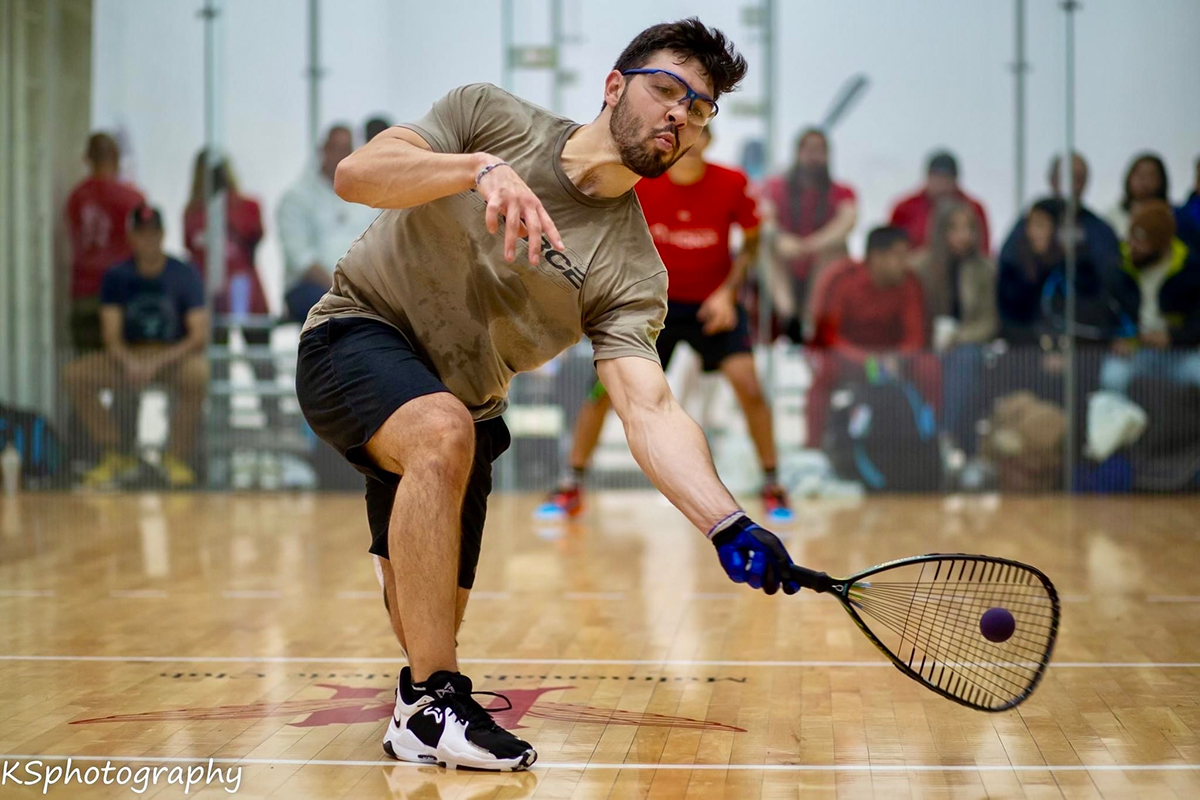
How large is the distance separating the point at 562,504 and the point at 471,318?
11.2ft

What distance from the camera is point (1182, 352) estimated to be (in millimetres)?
6770

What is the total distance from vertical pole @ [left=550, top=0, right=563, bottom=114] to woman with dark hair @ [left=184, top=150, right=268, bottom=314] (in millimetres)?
1577

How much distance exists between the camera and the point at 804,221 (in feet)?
22.7

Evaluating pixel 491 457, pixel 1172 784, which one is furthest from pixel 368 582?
pixel 1172 784

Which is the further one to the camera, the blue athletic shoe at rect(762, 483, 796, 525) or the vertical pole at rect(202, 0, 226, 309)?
the vertical pole at rect(202, 0, 226, 309)

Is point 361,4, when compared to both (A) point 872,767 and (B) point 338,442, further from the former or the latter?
(A) point 872,767

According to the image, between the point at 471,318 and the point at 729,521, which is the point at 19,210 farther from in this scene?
the point at 729,521

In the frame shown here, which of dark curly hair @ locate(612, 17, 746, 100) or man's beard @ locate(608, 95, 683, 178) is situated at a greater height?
dark curly hair @ locate(612, 17, 746, 100)

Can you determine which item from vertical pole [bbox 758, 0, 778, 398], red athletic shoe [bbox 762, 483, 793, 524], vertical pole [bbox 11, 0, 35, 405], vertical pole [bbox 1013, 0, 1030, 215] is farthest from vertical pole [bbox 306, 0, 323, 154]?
vertical pole [bbox 1013, 0, 1030, 215]

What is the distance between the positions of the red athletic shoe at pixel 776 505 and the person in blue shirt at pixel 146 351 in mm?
3049

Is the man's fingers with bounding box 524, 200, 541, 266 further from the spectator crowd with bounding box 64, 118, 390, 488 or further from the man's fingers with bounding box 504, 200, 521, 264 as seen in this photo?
the spectator crowd with bounding box 64, 118, 390, 488

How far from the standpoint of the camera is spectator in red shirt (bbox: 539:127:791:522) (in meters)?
5.44

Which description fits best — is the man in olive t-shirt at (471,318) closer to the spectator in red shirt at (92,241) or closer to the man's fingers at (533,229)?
the man's fingers at (533,229)

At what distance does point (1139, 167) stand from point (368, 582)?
178 inches
